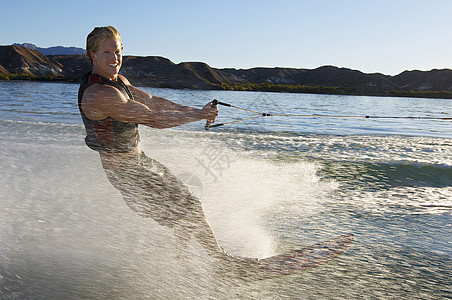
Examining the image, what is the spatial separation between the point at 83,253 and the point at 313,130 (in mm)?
10245

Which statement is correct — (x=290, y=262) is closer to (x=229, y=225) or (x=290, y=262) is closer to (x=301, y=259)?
(x=301, y=259)

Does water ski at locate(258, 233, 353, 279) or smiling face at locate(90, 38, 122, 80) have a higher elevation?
smiling face at locate(90, 38, 122, 80)

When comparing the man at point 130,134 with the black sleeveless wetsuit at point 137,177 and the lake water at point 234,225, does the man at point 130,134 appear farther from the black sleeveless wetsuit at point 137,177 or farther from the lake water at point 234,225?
the lake water at point 234,225

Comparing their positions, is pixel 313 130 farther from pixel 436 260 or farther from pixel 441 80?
pixel 441 80

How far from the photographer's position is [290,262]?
9.79 ft

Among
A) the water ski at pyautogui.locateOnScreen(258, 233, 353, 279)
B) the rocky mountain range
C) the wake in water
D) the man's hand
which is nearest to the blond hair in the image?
the man's hand

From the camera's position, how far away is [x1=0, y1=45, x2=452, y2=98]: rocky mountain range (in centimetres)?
7644

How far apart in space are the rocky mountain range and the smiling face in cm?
6337

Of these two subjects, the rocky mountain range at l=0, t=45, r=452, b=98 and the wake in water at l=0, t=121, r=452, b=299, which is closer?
the wake in water at l=0, t=121, r=452, b=299

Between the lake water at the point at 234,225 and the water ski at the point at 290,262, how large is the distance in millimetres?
74

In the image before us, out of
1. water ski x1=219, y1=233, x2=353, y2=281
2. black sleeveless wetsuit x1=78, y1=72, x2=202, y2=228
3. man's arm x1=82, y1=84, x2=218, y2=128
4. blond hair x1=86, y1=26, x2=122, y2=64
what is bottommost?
water ski x1=219, y1=233, x2=353, y2=281

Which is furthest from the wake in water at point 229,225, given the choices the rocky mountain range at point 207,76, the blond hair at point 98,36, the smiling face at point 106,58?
the rocky mountain range at point 207,76

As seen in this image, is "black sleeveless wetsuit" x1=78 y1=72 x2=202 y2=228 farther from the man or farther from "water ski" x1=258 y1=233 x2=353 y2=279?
"water ski" x1=258 y1=233 x2=353 y2=279

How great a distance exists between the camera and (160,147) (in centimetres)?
798
